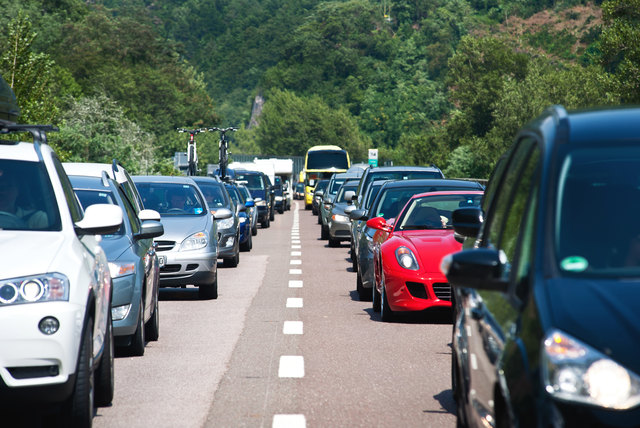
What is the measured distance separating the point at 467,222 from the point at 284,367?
2.60 meters

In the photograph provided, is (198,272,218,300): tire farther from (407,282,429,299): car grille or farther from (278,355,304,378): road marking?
(278,355,304,378): road marking

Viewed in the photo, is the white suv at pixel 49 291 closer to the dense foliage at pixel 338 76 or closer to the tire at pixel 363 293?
the tire at pixel 363 293

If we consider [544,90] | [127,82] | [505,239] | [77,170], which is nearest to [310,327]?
[77,170]

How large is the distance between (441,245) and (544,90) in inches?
3054

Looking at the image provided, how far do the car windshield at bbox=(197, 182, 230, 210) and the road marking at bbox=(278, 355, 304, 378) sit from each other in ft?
38.5

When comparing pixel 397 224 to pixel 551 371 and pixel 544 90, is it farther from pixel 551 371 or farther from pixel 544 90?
pixel 544 90

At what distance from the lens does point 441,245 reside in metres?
11.7

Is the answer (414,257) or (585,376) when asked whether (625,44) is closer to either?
(414,257)

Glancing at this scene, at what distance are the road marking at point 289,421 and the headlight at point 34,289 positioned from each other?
1.52 metres

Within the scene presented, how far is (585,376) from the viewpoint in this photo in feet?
11.0

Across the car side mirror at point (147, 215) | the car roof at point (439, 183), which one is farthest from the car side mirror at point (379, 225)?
the car side mirror at point (147, 215)

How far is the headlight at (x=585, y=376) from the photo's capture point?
3301 mm

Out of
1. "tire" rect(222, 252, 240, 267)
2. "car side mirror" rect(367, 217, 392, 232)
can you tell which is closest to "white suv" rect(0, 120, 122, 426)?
"car side mirror" rect(367, 217, 392, 232)

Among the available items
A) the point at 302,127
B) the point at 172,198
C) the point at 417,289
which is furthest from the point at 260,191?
the point at 302,127
